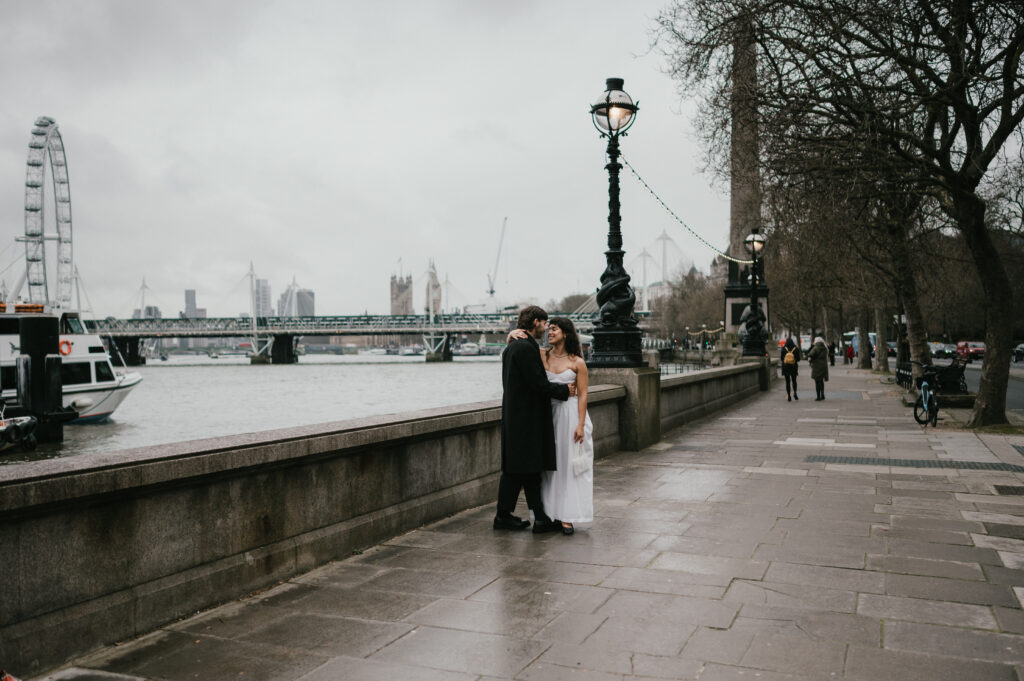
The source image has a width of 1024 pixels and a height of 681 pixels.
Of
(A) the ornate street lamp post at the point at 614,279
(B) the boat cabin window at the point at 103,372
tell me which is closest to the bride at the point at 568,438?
(A) the ornate street lamp post at the point at 614,279

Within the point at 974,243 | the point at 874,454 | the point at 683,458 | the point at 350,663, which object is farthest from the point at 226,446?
the point at 974,243

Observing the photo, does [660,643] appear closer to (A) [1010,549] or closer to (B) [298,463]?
(B) [298,463]

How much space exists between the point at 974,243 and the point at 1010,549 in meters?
9.58

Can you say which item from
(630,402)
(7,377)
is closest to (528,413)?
(630,402)

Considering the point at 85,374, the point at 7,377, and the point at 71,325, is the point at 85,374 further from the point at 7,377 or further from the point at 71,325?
the point at 7,377

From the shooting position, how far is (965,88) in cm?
1359

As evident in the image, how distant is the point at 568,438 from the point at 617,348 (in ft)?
16.9

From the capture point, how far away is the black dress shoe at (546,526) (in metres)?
6.53

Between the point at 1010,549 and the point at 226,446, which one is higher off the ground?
the point at 226,446

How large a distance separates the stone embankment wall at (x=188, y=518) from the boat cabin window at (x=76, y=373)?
37180 millimetres

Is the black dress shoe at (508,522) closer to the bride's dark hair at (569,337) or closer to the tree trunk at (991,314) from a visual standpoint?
the bride's dark hair at (569,337)

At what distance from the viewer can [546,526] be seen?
655cm

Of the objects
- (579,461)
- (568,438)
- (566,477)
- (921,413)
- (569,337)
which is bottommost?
(921,413)

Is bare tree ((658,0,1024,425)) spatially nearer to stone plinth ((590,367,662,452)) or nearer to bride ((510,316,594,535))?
stone plinth ((590,367,662,452))
